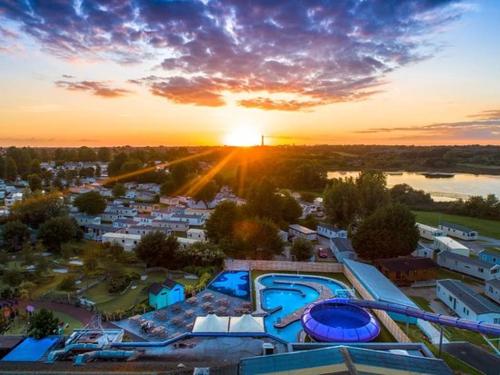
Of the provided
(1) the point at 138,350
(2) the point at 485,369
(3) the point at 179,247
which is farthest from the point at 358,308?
(3) the point at 179,247

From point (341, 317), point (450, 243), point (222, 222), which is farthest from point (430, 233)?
point (341, 317)

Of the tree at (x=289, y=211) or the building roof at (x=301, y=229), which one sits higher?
the tree at (x=289, y=211)

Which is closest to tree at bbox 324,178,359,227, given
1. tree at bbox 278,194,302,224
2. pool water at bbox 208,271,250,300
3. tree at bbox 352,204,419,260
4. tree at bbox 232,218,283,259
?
tree at bbox 278,194,302,224

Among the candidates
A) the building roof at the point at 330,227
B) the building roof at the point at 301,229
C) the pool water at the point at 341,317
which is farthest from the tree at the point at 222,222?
the pool water at the point at 341,317

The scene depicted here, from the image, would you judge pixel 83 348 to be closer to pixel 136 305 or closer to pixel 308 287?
pixel 136 305

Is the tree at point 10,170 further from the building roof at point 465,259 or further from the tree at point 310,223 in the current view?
the building roof at point 465,259

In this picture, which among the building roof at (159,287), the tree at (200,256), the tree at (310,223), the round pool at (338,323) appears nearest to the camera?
the round pool at (338,323)

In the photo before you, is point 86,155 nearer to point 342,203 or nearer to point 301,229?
point 301,229
